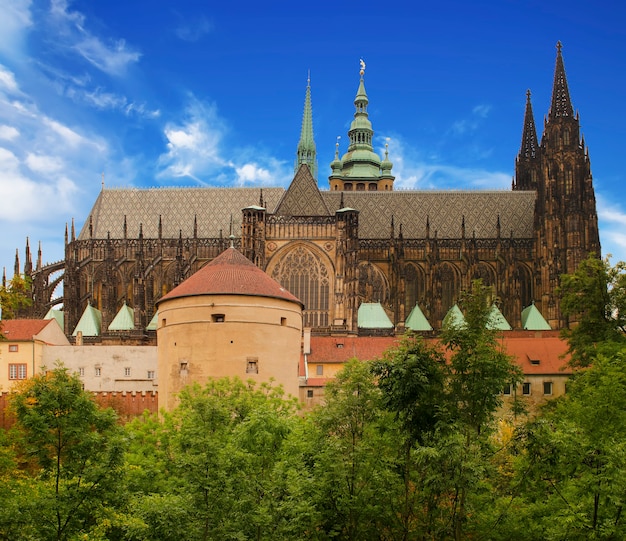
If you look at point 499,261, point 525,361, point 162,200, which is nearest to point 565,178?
point 499,261

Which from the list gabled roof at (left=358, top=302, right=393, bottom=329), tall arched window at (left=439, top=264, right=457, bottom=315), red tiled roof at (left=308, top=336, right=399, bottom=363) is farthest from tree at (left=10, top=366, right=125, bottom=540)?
tall arched window at (left=439, top=264, right=457, bottom=315)

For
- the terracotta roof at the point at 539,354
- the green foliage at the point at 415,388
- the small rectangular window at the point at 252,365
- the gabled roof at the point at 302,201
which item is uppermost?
the gabled roof at the point at 302,201

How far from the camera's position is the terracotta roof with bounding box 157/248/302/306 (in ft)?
172

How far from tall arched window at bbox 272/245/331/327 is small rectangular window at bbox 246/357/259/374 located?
34.2 meters

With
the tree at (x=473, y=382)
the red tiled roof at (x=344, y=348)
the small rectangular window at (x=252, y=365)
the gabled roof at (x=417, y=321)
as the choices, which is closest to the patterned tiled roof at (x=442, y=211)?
the gabled roof at (x=417, y=321)

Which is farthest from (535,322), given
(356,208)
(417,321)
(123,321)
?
(123,321)

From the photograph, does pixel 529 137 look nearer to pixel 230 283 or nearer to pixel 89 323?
pixel 89 323

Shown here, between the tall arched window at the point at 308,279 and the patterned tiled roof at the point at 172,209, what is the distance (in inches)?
687

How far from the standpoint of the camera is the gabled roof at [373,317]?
285ft

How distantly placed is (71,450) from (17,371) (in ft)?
142

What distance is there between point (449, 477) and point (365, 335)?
56.8 meters

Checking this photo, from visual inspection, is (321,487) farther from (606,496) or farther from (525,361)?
(525,361)

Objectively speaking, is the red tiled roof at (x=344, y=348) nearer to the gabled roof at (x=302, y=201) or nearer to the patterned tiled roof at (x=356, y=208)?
the gabled roof at (x=302, y=201)

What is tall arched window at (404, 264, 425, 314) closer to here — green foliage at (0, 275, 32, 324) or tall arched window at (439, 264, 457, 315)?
tall arched window at (439, 264, 457, 315)
